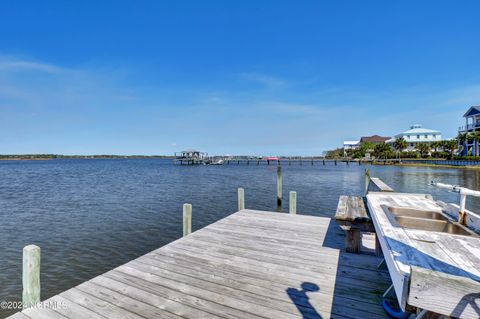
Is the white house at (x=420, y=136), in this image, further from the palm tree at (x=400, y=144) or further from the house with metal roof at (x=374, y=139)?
the house with metal roof at (x=374, y=139)

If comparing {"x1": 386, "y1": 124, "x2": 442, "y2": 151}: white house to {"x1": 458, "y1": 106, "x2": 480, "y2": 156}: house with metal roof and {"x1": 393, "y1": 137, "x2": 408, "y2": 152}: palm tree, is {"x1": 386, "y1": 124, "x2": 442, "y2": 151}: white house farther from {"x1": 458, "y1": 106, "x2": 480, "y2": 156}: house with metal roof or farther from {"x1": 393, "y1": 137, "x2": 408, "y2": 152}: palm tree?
{"x1": 458, "y1": 106, "x2": 480, "y2": 156}: house with metal roof

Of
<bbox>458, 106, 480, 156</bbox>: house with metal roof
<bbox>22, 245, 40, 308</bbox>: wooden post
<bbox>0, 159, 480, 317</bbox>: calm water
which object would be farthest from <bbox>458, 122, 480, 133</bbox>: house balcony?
<bbox>22, 245, 40, 308</bbox>: wooden post

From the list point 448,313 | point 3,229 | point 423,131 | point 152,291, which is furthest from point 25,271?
point 423,131

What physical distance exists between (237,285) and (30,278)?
2746mm

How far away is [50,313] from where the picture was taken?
2994mm

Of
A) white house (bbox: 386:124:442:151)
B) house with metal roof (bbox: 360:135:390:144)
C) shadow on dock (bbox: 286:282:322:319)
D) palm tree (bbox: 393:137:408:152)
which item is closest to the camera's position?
shadow on dock (bbox: 286:282:322:319)

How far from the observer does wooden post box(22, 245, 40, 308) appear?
10.9ft

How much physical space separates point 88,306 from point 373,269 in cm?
398

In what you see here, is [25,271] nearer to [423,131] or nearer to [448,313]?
[448,313]

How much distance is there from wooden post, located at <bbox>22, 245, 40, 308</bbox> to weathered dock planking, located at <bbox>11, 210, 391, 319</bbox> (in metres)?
0.28

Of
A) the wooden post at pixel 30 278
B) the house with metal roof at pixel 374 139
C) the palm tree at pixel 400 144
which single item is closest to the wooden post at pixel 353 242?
the wooden post at pixel 30 278

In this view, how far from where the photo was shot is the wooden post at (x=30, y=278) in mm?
3316

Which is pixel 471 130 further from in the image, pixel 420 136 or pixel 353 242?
pixel 353 242

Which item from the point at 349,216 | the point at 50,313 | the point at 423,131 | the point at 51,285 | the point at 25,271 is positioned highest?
the point at 423,131
